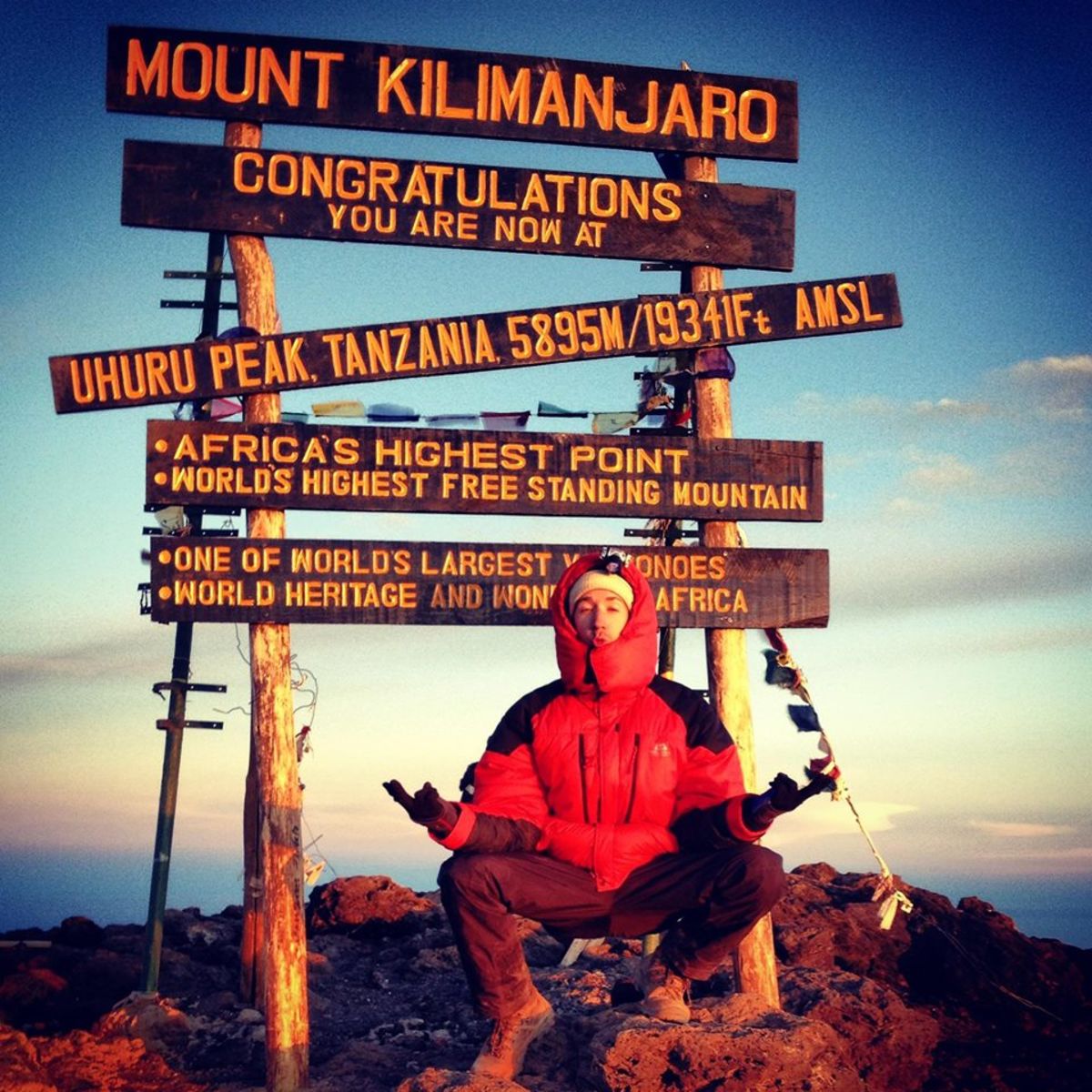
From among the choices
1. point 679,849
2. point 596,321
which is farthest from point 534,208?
point 679,849

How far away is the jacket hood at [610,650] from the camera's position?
7.66m

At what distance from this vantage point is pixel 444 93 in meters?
9.60

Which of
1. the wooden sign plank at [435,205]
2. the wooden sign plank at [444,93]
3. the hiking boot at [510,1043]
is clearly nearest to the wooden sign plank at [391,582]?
the wooden sign plank at [435,205]

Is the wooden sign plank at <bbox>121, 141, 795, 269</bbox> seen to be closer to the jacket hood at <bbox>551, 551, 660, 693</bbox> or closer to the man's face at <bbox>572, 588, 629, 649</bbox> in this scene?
the jacket hood at <bbox>551, 551, 660, 693</bbox>

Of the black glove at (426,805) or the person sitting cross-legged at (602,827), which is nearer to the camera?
the black glove at (426,805)

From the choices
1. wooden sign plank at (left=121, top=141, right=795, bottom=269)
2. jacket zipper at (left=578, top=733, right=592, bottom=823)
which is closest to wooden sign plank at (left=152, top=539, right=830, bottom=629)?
jacket zipper at (left=578, top=733, right=592, bottom=823)

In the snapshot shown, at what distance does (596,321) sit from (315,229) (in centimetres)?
183

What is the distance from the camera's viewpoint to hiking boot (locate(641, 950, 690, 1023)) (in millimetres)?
7809

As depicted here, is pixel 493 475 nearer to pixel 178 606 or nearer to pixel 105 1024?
pixel 178 606

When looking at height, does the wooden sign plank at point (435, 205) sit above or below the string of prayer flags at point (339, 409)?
above

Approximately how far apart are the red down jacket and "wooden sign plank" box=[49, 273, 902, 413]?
210 cm

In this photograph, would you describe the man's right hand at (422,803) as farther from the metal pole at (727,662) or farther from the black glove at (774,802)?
the metal pole at (727,662)

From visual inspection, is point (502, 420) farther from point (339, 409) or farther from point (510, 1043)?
point (510, 1043)

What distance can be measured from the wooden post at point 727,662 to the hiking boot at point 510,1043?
6.62 feet
